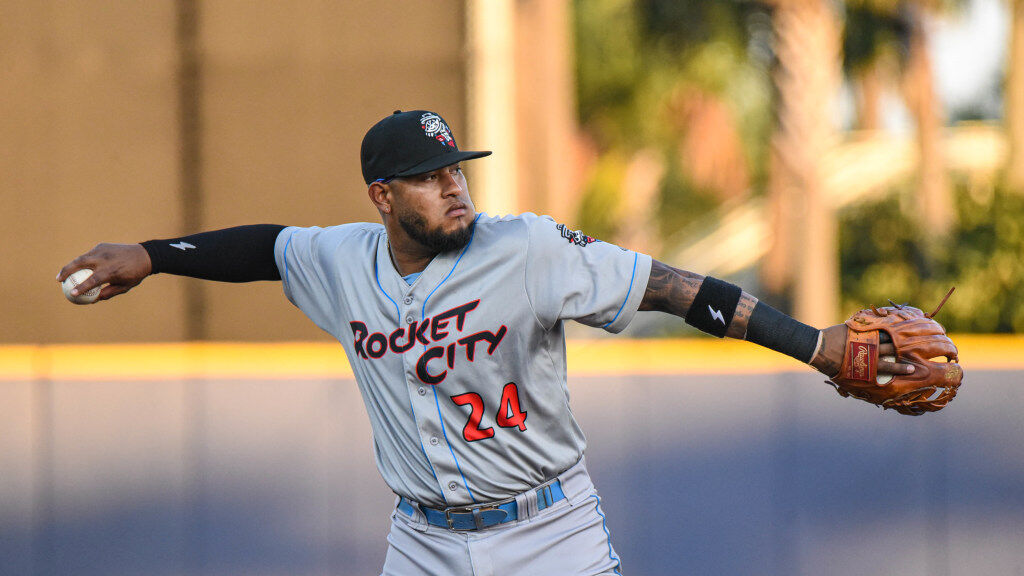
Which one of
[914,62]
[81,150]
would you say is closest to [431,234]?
[81,150]

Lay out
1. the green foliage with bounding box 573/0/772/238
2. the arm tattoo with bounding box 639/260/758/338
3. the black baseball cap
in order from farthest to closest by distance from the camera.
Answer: the green foliage with bounding box 573/0/772/238 < the black baseball cap < the arm tattoo with bounding box 639/260/758/338

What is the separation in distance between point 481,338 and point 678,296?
527 millimetres

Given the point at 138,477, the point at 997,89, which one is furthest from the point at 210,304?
the point at 997,89

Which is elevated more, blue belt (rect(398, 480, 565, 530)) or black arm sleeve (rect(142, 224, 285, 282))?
black arm sleeve (rect(142, 224, 285, 282))

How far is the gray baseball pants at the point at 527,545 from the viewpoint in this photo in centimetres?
314

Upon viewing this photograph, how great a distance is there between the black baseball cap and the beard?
12cm

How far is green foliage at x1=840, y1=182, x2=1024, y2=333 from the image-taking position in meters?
10.8

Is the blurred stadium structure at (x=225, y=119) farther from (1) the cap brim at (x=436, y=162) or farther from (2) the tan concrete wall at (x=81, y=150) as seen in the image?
(1) the cap brim at (x=436, y=162)

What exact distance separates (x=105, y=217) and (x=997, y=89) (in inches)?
1103

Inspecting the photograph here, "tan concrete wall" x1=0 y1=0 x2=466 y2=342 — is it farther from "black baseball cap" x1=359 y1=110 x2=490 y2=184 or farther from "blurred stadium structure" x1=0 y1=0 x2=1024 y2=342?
"black baseball cap" x1=359 y1=110 x2=490 y2=184

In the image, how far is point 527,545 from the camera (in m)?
3.15

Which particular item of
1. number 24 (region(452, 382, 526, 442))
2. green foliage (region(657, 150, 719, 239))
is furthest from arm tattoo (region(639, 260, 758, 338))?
green foliage (region(657, 150, 719, 239))

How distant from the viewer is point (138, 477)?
5504mm

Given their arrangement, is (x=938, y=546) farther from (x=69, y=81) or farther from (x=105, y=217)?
(x=69, y=81)
